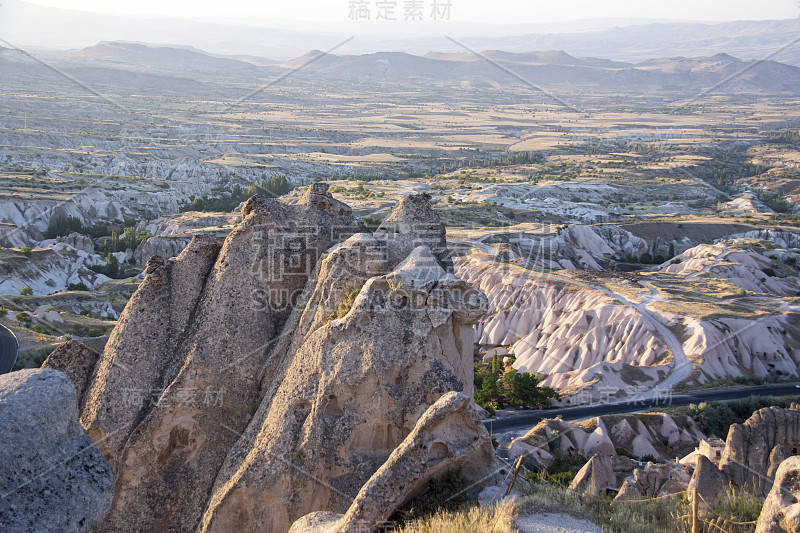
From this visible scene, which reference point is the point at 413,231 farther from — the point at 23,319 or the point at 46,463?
the point at 23,319

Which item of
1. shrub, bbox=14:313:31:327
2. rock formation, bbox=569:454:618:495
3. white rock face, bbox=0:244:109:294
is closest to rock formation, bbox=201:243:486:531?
rock formation, bbox=569:454:618:495

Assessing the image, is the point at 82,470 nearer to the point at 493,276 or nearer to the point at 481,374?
the point at 481,374

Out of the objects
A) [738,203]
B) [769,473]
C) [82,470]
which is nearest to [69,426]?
[82,470]

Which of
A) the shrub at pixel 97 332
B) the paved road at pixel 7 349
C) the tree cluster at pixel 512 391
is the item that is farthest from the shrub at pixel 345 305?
the shrub at pixel 97 332

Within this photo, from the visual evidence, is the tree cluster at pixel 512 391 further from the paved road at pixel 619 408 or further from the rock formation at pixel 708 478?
the rock formation at pixel 708 478

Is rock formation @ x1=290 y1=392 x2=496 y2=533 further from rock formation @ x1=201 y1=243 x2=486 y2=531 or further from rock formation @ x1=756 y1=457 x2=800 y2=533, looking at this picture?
rock formation @ x1=756 y1=457 x2=800 y2=533

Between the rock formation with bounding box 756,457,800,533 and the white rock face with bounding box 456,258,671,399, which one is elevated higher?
the rock formation with bounding box 756,457,800,533
